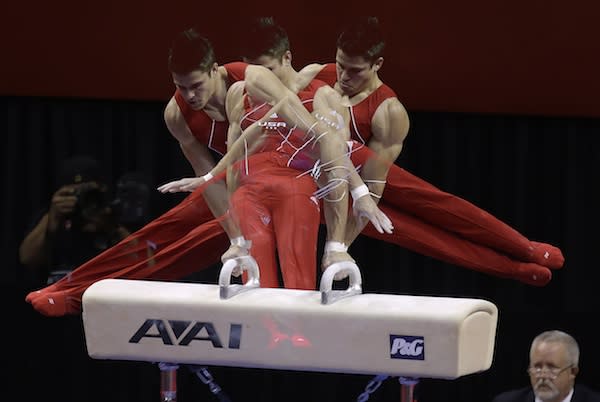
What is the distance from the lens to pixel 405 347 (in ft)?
11.2

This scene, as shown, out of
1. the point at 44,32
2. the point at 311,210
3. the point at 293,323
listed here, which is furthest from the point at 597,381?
the point at 44,32

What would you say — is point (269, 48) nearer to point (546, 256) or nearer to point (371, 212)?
point (371, 212)

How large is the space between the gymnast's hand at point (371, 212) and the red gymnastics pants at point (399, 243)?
193 millimetres

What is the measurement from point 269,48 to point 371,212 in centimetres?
77

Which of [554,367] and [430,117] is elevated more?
[430,117]

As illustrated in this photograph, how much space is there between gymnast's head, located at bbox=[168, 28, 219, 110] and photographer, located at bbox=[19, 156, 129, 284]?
0.90m

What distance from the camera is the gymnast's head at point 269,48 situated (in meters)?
4.36

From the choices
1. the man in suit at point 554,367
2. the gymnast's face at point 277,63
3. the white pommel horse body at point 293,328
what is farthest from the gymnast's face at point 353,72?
the man in suit at point 554,367

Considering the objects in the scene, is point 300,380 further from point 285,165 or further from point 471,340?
point 471,340

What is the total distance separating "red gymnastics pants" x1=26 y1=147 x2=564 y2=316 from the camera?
4.48 meters

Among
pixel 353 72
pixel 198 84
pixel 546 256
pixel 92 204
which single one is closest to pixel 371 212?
pixel 353 72

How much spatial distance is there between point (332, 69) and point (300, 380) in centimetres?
179

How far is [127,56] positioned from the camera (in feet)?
Answer: 16.6

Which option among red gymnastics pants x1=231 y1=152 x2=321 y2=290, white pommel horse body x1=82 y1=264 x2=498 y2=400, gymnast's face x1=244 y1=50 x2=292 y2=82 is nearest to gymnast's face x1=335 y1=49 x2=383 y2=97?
gymnast's face x1=244 y1=50 x2=292 y2=82
